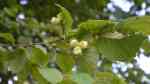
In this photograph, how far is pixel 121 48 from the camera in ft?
3.62

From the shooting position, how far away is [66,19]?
46.6 inches

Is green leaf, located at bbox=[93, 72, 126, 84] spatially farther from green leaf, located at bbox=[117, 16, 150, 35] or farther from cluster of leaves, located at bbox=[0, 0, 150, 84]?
green leaf, located at bbox=[117, 16, 150, 35]

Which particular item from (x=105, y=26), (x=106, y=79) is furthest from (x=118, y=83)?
(x=105, y=26)

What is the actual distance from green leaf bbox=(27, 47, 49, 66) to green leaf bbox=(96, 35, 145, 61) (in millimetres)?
265

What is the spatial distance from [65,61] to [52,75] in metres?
0.13

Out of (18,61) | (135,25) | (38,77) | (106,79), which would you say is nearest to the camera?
(135,25)

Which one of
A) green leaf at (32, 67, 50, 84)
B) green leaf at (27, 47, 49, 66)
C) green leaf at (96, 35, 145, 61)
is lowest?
green leaf at (32, 67, 50, 84)

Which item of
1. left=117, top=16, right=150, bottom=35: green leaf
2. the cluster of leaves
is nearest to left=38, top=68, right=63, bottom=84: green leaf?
the cluster of leaves

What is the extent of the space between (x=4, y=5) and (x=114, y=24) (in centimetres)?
200

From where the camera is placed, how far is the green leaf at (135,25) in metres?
1.01

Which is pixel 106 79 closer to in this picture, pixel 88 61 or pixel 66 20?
pixel 88 61

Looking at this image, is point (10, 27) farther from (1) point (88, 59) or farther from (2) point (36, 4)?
(1) point (88, 59)

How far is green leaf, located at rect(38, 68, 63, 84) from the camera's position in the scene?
3.76 feet

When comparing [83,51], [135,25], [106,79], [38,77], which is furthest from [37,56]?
[135,25]
